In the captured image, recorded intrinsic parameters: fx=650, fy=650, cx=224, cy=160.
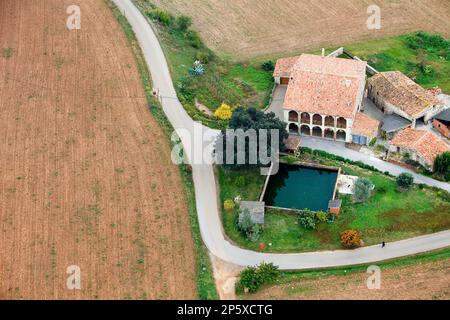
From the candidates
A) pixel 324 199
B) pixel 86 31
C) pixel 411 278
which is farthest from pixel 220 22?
pixel 411 278

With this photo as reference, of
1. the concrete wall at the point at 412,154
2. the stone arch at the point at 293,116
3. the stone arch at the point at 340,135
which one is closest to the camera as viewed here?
the concrete wall at the point at 412,154

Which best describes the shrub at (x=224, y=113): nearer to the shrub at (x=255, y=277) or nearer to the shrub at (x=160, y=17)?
the shrub at (x=160, y=17)

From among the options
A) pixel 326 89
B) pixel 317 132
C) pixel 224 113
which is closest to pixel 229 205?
pixel 224 113

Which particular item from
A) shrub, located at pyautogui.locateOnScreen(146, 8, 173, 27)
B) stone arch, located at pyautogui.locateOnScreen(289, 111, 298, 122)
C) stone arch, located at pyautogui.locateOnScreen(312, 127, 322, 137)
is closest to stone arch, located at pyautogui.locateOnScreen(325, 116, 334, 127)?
stone arch, located at pyautogui.locateOnScreen(312, 127, 322, 137)

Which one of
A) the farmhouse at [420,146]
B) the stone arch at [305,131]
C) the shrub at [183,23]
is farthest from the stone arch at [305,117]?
the shrub at [183,23]

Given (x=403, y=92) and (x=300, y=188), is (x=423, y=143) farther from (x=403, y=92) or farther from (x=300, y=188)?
(x=300, y=188)

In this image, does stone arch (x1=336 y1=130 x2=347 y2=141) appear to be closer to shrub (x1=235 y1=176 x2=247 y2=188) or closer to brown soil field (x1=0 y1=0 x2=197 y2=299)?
shrub (x1=235 y1=176 x2=247 y2=188)
